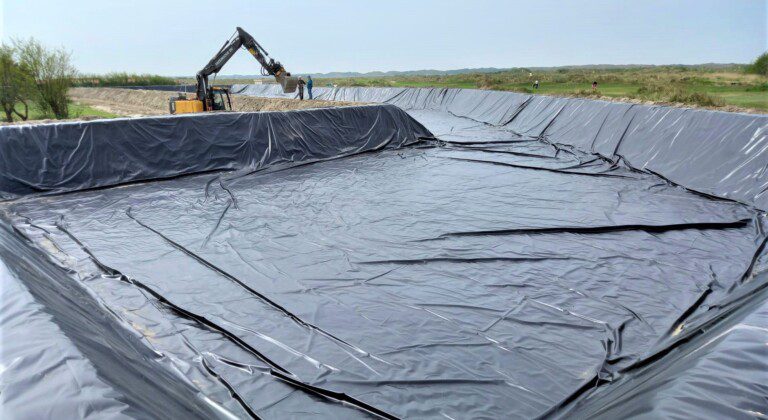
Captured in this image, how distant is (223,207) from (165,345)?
3198mm

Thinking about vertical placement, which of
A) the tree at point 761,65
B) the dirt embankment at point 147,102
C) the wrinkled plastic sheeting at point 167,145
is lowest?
the wrinkled plastic sheeting at point 167,145

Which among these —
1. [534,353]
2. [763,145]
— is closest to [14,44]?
[534,353]

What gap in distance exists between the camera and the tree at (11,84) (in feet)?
51.1

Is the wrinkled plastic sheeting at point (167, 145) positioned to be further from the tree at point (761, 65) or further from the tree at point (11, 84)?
the tree at point (761, 65)

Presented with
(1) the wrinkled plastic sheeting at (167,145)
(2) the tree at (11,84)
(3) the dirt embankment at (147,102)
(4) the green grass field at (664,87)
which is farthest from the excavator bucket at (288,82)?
(2) the tree at (11,84)

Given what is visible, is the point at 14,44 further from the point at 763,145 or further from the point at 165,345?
the point at 763,145

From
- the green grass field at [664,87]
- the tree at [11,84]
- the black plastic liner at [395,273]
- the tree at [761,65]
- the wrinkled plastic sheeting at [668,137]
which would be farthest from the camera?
the tree at [761,65]

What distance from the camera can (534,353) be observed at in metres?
2.74

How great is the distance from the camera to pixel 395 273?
3816 mm

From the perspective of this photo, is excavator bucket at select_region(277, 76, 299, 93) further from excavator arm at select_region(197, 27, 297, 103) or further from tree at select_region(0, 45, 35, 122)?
tree at select_region(0, 45, 35, 122)

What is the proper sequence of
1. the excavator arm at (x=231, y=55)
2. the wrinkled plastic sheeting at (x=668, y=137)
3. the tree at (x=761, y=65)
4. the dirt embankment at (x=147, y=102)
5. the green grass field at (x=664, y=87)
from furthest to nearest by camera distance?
1. the tree at (x=761, y=65)
2. the dirt embankment at (x=147, y=102)
3. the green grass field at (x=664, y=87)
4. the excavator arm at (x=231, y=55)
5. the wrinkled plastic sheeting at (x=668, y=137)

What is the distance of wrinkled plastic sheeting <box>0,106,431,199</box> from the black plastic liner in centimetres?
4

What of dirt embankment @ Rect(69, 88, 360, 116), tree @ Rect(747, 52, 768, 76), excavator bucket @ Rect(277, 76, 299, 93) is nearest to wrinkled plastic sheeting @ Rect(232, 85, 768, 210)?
dirt embankment @ Rect(69, 88, 360, 116)

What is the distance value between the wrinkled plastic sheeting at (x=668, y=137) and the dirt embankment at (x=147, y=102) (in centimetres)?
634
